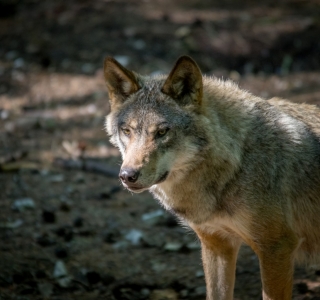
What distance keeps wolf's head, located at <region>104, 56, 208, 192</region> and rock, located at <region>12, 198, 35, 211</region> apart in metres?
2.84

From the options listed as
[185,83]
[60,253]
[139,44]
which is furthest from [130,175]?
[139,44]

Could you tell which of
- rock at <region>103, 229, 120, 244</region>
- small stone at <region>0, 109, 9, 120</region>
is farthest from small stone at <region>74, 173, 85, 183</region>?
small stone at <region>0, 109, 9, 120</region>

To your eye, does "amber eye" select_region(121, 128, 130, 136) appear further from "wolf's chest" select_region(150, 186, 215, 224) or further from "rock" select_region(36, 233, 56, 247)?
"rock" select_region(36, 233, 56, 247)

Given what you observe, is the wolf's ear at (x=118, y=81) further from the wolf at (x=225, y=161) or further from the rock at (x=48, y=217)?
the rock at (x=48, y=217)

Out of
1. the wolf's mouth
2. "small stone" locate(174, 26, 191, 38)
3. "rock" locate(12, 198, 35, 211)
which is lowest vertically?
"rock" locate(12, 198, 35, 211)

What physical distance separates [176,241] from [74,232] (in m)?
1.13

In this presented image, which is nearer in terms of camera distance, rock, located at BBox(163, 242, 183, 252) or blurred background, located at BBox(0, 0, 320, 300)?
blurred background, located at BBox(0, 0, 320, 300)

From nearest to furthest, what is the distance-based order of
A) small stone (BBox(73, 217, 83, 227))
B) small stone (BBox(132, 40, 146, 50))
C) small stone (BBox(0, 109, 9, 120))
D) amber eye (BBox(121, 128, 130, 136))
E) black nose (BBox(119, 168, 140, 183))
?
black nose (BBox(119, 168, 140, 183)) → amber eye (BBox(121, 128, 130, 136)) → small stone (BBox(73, 217, 83, 227)) → small stone (BBox(0, 109, 9, 120)) → small stone (BBox(132, 40, 146, 50))

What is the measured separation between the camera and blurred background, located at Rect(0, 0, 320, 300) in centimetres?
559

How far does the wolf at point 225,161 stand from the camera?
165 inches

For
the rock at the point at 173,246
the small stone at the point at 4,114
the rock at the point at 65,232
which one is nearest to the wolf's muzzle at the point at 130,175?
the rock at the point at 173,246

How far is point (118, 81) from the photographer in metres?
4.66

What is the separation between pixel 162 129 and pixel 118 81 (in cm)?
68

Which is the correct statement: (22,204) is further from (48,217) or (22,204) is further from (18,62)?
(18,62)
